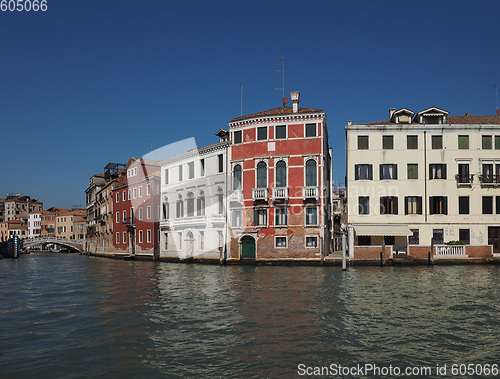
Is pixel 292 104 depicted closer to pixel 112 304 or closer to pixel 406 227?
pixel 406 227

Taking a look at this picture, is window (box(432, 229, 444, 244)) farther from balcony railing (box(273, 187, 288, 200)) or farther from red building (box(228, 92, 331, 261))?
balcony railing (box(273, 187, 288, 200))

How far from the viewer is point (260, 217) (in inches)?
1292

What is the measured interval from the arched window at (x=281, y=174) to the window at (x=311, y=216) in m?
2.48

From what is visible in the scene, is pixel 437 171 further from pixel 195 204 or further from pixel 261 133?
pixel 195 204

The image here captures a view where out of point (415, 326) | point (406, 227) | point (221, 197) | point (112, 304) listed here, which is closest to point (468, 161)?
point (406, 227)

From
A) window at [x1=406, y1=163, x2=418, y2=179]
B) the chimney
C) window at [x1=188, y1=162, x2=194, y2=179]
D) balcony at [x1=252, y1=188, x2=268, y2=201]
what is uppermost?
the chimney

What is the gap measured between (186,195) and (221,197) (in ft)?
15.7

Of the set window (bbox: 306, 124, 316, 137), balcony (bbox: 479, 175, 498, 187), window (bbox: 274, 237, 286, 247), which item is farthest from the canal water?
window (bbox: 306, 124, 316, 137)

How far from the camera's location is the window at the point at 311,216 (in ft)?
104

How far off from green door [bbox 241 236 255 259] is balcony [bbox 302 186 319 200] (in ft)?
16.1

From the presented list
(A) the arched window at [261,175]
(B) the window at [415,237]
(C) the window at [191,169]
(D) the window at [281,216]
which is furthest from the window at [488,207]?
(C) the window at [191,169]

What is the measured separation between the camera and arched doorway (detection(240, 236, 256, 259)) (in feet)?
108

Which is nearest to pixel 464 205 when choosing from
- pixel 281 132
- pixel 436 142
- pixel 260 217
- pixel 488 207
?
pixel 488 207

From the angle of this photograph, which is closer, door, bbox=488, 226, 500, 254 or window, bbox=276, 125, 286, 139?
door, bbox=488, 226, 500, 254
